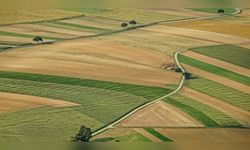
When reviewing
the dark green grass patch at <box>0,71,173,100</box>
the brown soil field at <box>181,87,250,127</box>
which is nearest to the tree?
the dark green grass patch at <box>0,71,173,100</box>

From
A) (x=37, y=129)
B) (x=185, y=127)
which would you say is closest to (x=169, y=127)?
(x=185, y=127)

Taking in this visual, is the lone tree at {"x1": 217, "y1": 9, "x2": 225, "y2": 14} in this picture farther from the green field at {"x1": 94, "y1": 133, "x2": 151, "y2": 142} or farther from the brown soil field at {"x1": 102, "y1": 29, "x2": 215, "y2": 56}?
the green field at {"x1": 94, "y1": 133, "x2": 151, "y2": 142}

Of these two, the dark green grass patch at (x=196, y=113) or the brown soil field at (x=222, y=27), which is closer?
the dark green grass patch at (x=196, y=113)

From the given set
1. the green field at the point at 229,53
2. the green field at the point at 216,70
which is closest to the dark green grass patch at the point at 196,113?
the green field at the point at 216,70

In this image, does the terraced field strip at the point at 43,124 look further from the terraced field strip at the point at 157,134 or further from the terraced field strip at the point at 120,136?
the terraced field strip at the point at 157,134

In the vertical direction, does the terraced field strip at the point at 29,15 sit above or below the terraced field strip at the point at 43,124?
above

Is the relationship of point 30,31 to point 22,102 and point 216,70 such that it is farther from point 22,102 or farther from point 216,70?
point 216,70

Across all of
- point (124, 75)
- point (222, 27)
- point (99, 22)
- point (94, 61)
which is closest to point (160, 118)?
point (124, 75)

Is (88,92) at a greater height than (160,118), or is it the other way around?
(88,92)
